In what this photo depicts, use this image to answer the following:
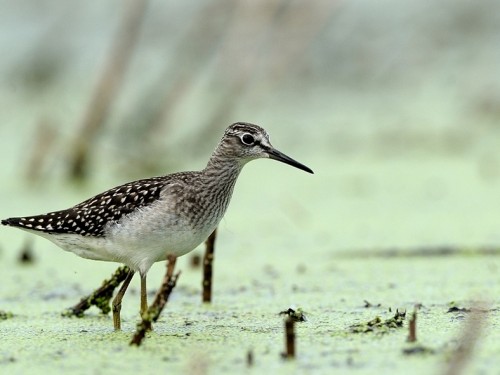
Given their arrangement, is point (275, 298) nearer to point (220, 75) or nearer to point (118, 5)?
point (220, 75)

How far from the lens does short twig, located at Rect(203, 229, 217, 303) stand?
5.65 meters

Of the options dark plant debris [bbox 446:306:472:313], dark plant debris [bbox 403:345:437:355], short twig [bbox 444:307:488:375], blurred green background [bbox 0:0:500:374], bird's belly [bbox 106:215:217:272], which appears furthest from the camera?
blurred green background [bbox 0:0:500:374]

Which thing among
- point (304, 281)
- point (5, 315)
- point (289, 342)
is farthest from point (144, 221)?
point (304, 281)

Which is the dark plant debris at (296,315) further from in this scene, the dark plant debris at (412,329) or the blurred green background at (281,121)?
the dark plant debris at (412,329)

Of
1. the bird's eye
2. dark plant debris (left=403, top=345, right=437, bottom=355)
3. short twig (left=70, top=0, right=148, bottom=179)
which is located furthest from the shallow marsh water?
the bird's eye

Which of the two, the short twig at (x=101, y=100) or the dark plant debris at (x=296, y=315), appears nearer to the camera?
the dark plant debris at (x=296, y=315)

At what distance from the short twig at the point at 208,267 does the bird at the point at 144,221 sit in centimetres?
40

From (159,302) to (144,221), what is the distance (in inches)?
29.7

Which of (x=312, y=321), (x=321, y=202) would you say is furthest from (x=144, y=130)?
(x=312, y=321)

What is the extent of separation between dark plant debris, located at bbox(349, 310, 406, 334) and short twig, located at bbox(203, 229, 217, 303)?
1122 millimetres

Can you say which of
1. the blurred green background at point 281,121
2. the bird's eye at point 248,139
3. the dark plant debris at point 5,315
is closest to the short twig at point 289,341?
the blurred green background at point 281,121

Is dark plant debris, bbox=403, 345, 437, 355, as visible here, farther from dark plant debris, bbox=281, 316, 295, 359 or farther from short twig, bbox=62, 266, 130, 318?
short twig, bbox=62, 266, 130, 318

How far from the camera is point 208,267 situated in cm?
570

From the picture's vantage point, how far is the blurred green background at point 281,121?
7.38 metres
